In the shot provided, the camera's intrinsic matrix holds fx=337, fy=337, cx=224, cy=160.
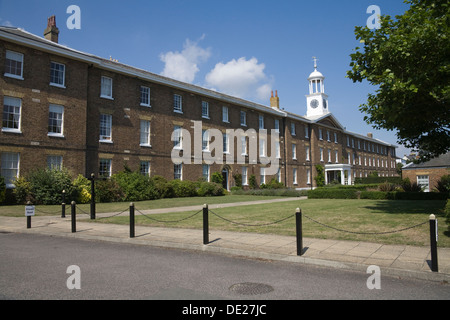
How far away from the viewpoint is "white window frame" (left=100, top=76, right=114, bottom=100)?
24792 millimetres

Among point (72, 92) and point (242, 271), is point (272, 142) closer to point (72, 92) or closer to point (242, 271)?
point (72, 92)

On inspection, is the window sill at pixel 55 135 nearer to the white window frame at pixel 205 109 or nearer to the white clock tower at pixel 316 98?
the white window frame at pixel 205 109

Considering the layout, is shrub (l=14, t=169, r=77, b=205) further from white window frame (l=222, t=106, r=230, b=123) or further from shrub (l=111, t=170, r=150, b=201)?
white window frame (l=222, t=106, r=230, b=123)

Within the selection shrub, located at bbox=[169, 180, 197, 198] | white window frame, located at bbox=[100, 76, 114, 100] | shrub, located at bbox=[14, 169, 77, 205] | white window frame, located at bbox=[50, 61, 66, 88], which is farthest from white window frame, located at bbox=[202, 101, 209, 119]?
shrub, located at bbox=[14, 169, 77, 205]

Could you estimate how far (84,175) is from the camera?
22.8 m

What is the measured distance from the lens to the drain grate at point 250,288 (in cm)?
503

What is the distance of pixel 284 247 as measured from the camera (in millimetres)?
8078

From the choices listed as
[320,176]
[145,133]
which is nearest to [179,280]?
[145,133]

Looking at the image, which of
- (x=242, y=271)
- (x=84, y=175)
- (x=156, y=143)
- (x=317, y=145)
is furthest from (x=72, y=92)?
(x=317, y=145)

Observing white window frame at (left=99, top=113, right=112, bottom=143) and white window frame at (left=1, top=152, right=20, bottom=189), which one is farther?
white window frame at (left=99, top=113, right=112, bottom=143)

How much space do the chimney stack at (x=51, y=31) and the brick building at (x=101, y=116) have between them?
7cm

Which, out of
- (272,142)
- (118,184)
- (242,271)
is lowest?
(242,271)

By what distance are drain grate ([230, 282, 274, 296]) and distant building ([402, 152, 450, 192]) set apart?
123 ft
